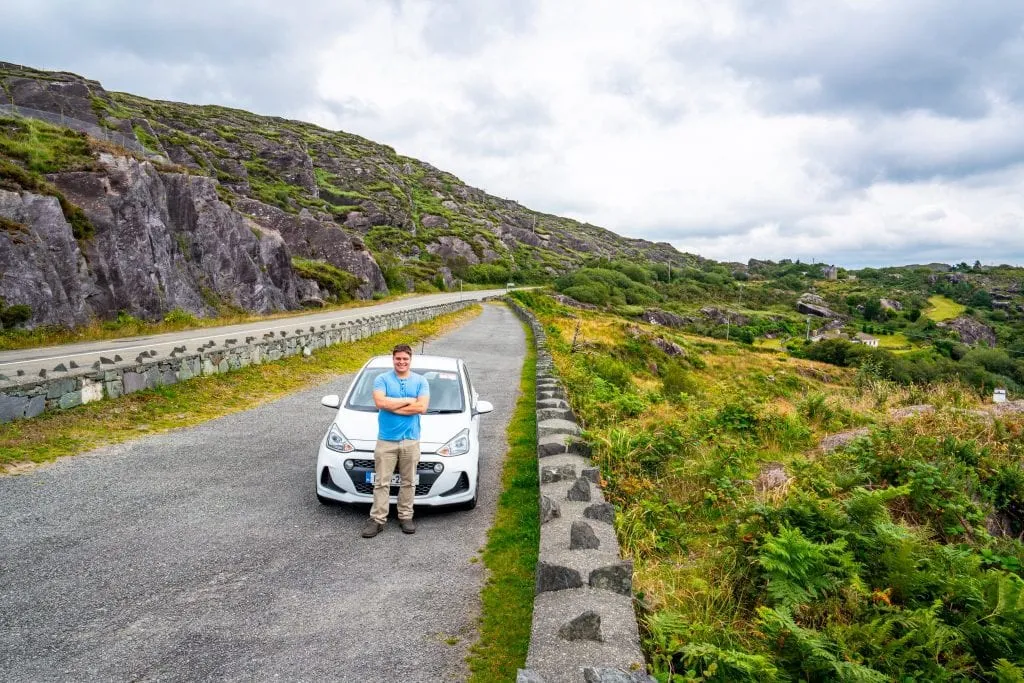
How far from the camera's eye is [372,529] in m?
6.07

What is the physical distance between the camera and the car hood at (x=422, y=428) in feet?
21.8

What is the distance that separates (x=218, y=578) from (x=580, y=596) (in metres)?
3.24

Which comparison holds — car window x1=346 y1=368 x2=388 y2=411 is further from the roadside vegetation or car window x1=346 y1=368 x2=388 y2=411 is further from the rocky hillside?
the rocky hillside

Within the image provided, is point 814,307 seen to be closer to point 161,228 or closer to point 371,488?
point 161,228

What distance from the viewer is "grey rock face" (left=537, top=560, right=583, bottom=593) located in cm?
412

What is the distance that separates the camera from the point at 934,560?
4527 millimetres

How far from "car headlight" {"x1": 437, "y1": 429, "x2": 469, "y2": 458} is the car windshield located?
1.92ft

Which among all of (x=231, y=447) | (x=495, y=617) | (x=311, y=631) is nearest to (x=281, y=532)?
(x=311, y=631)

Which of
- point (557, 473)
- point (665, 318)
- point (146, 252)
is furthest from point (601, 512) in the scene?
point (665, 318)

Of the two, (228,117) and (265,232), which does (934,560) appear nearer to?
(265,232)

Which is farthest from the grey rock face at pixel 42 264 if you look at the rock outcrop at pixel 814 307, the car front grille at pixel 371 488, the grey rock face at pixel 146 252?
the rock outcrop at pixel 814 307

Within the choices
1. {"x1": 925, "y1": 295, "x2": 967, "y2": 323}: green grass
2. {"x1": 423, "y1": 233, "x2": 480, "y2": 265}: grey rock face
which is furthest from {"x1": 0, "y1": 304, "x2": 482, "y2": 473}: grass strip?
{"x1": 925, "y1": 295, "x2": 967, "y2": 323}: green grass

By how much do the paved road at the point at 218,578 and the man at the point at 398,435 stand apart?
25 centimetres

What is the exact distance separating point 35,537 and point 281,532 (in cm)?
231
